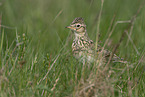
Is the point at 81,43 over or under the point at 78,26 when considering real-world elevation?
under

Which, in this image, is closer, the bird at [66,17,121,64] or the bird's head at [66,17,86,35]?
the bird at [66,17,121,64]

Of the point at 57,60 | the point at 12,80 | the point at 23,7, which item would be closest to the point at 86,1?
the point at 23,7

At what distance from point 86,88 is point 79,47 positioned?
1.47 m

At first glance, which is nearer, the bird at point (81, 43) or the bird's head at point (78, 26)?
the bird at point (81, 43)

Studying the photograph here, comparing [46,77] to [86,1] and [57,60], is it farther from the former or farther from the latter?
[86,1]

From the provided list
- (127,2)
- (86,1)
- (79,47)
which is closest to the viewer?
(79,47)

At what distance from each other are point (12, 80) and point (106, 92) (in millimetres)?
1142

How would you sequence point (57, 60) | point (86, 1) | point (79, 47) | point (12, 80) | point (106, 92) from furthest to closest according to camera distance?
point (86, 1), point (79, 47), point (57, 60), point (12, 80), point (106, 92)

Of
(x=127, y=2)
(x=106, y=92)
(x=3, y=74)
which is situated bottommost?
(x=106, y=92)

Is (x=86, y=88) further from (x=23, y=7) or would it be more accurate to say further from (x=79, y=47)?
(x=23, y=7)

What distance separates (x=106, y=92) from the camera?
11.4 ft

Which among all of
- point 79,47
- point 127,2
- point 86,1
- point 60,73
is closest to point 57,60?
point 60,73

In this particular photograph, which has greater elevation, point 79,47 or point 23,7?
point 23,7

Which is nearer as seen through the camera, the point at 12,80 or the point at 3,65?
the point at 12,80
